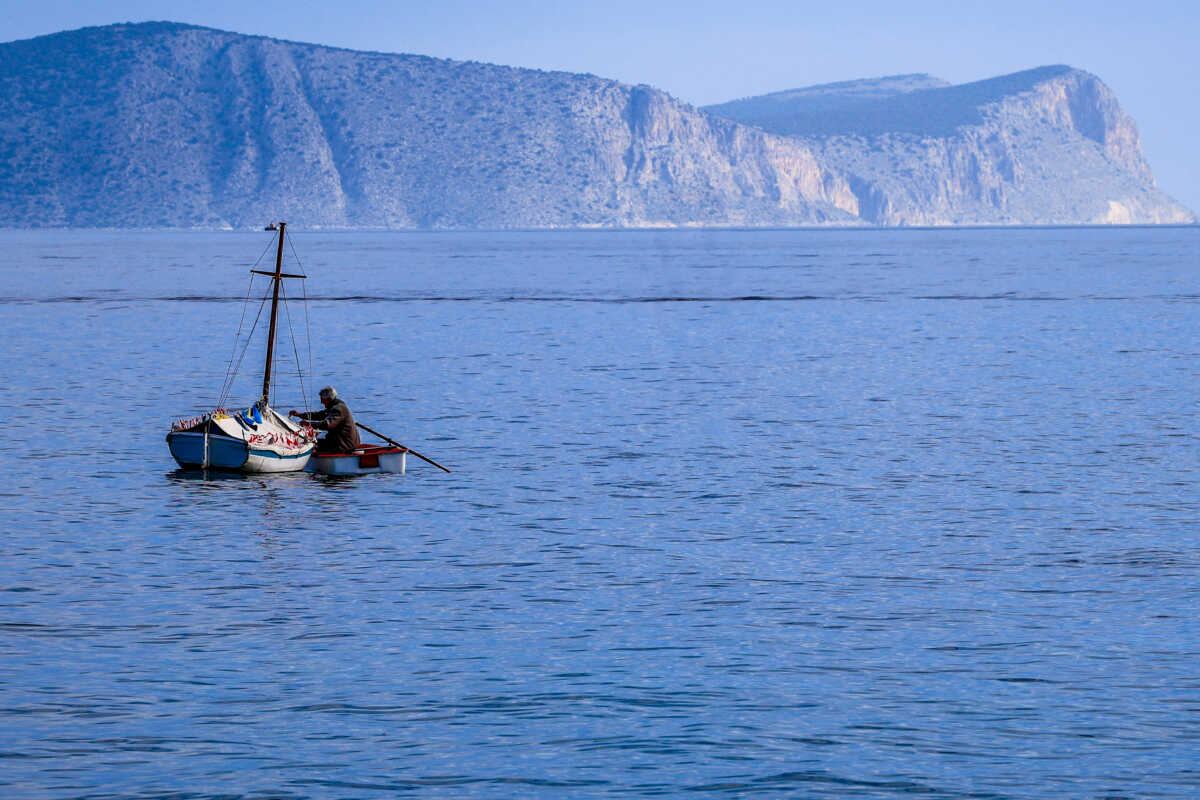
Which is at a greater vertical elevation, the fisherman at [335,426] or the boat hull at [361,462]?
the fisherman at [335,426]

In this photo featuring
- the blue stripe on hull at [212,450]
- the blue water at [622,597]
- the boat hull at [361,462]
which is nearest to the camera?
the blue water at [622,597]

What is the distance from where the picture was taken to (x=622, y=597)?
2573cm

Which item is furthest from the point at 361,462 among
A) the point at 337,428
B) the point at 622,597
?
the point at 622,597

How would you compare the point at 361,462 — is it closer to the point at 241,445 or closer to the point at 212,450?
the point at 241,445

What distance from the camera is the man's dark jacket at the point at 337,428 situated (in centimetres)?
4003

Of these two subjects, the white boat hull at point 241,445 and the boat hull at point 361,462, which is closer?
the white boat hull at point 241,445

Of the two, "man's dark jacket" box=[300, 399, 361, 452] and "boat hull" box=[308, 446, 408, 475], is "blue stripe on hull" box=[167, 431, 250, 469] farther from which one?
"man's dark jacket" box=[300, 399, 361, 452]

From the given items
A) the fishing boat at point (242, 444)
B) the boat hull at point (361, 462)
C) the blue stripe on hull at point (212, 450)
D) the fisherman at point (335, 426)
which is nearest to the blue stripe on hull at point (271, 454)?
the fishing boat at point (242, 444)

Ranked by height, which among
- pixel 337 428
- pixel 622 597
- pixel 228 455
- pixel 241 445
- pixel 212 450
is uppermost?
pixel 337 428

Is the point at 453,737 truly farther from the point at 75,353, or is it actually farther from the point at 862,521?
the point at 75,353

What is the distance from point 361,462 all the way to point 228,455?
3.10 metres

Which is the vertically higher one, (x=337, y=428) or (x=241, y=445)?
(x=337, y=428)

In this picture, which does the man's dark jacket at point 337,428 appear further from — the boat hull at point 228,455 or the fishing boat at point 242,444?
the boat hull at point 228,455

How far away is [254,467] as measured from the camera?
3878cm
